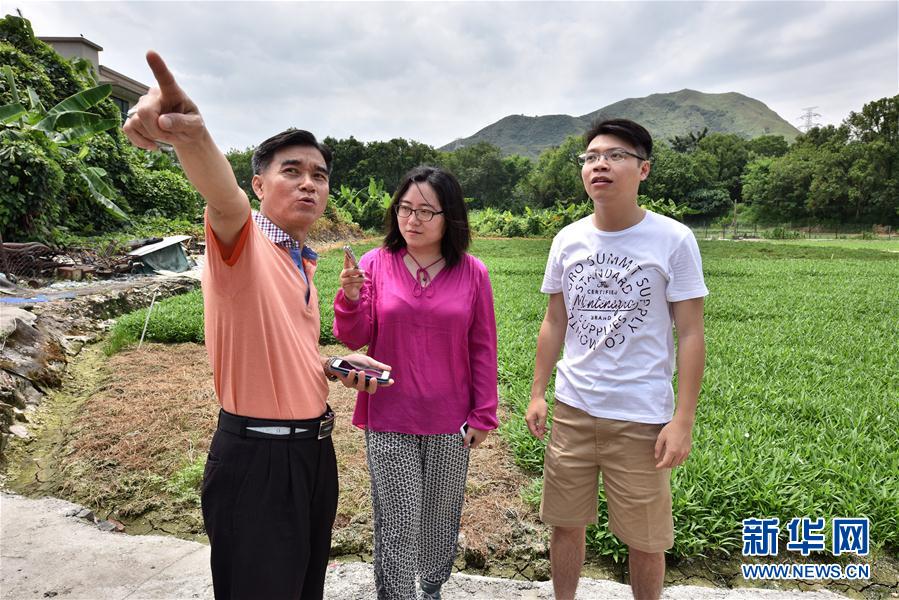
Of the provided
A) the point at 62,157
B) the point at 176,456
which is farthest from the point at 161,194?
the point at 176,456

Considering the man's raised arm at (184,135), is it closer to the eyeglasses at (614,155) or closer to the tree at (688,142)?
the eyeglasses at (614,155)

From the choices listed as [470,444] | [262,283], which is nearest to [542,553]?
[470,444]

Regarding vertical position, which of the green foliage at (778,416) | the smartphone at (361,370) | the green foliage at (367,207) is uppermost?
the green foliage at (367,207)

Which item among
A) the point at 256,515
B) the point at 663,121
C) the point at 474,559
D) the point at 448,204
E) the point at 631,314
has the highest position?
the point at 663,121

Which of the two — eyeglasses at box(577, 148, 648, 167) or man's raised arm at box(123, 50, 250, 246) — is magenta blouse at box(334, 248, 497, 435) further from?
man's raised arm at box(123, 50, 250, 246)

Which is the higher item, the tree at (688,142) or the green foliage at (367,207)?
the tree at (688,142)

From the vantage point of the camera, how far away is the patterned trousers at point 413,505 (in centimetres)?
176

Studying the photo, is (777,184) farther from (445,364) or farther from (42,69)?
(445,364)

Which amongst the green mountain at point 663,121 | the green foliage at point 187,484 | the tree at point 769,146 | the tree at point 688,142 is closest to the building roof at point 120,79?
the green foliage at point 187,484

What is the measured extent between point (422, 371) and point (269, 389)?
0.62 m

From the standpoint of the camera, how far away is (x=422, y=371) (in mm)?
Answer: 1829

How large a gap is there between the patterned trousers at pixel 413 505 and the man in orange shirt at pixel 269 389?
0.30 metres

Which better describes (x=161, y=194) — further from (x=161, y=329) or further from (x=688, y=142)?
(x=688, y=142)

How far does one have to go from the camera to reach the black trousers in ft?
4.30
